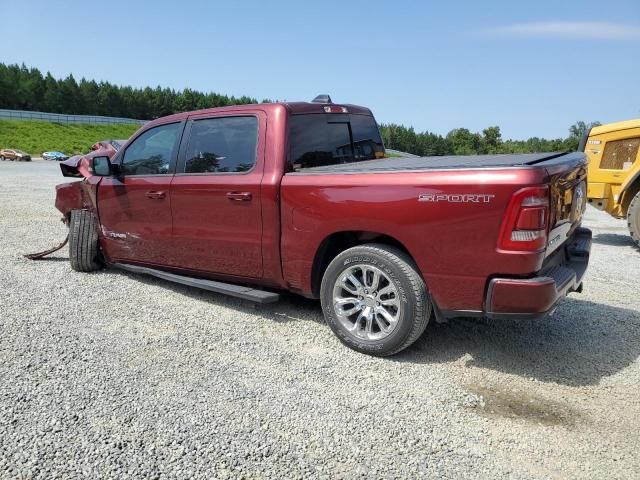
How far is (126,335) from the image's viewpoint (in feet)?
13.0

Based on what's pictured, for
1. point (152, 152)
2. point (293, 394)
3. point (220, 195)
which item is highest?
point (152, 152)

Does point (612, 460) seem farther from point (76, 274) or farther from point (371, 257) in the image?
point (76, 274)

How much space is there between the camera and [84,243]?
5.70 meters

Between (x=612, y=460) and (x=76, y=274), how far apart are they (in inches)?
211

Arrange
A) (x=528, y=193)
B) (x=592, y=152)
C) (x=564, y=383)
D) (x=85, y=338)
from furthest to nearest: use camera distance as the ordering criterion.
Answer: (x=592, y=152) → (x=85, y=338) → (x=564, y=383) → (x=528, y=193)

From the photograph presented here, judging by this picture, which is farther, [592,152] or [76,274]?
[592,152]

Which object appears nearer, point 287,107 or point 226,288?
point 287,107

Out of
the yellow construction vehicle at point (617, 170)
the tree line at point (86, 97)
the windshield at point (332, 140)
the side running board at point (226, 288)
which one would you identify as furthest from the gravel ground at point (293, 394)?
the tree line at point (86, 97)

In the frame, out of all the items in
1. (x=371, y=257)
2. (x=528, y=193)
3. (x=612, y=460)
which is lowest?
(x=612, y=460)

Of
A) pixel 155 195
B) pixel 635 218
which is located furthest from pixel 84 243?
pixel 635 218

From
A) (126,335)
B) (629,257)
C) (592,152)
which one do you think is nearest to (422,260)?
(126,335)

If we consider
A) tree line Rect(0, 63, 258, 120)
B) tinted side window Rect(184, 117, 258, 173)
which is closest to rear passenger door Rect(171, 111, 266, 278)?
tinted side window Rect(184, 117, 258, 173)

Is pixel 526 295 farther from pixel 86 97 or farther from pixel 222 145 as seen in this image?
pixel 86 97

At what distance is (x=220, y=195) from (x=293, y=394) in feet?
6.20
